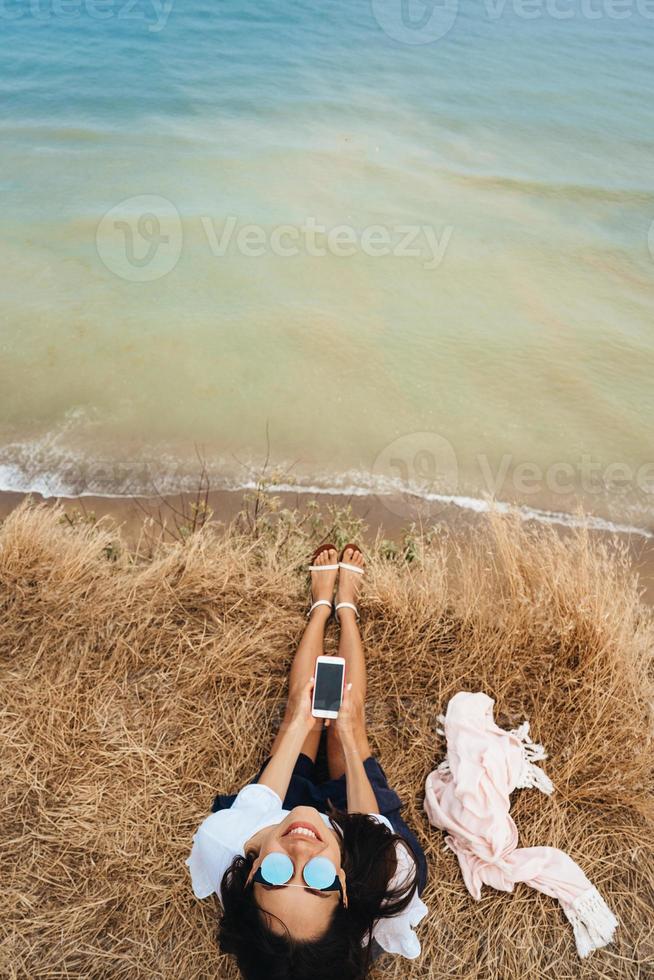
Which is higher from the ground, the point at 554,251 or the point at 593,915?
the point at 554,251

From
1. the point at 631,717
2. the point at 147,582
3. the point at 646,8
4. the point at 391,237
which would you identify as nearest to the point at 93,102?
the point at 391,237

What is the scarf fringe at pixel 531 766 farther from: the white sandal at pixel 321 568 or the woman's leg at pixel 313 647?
the white sandal at pixel 321 568

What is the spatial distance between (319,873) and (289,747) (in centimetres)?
74

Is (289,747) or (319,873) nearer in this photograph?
(319,873)

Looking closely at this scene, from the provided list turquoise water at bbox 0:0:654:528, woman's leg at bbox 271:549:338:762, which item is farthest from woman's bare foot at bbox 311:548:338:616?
turquoise water at bbox 0:0:654:528

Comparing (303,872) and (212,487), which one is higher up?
(303,872)

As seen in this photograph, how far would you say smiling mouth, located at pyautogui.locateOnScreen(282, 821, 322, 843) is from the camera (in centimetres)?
211

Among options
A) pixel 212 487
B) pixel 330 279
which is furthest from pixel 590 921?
pixel 330 279

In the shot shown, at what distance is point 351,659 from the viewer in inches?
118

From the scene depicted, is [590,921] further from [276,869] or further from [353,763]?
[276,869]

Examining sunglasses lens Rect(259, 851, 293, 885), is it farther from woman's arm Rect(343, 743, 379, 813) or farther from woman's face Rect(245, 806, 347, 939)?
woman's arm Rect(343, 743, 379, 813)

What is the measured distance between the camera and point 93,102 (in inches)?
434

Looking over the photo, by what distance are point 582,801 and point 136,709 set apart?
2.01m

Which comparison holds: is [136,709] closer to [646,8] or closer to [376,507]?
[376,507]
